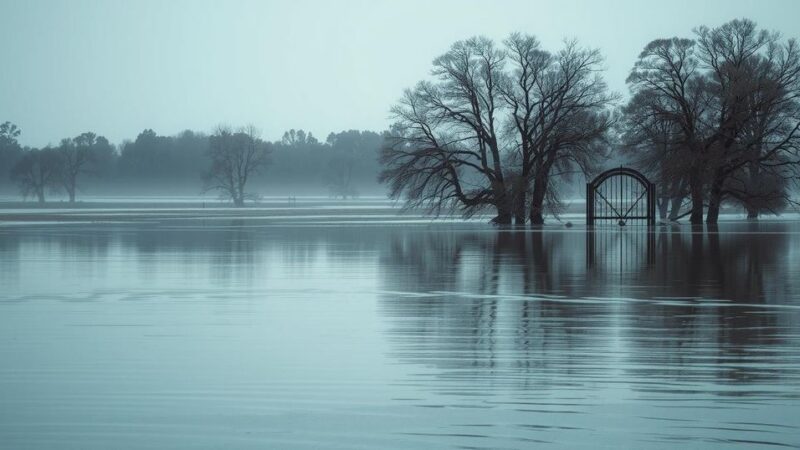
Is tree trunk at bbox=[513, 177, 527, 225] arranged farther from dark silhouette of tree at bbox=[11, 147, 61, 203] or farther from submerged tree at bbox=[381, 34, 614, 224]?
dark silhouette of tree at bbox=[11, 147, 61, 203]

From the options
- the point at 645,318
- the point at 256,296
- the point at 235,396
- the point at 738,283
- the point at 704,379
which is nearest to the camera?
the point at 235,396

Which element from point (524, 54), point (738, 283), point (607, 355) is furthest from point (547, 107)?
point (607, 355)

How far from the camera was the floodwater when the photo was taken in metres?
6.87

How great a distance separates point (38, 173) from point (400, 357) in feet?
406

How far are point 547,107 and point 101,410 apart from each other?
4606cm

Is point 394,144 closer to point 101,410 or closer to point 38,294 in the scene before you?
point 38,294

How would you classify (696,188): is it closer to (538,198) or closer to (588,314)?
(538,198)

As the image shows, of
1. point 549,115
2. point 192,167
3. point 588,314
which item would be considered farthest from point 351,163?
point 588,314

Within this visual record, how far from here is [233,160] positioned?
367ft

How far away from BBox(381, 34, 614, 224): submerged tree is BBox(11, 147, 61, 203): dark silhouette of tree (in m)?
78.5

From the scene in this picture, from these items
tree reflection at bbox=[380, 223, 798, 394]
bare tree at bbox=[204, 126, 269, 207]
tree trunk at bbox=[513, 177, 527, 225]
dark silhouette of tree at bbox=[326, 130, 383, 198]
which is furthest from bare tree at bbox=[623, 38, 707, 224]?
dark silhouette of tree at bbox=[326, 130, 383, 198]

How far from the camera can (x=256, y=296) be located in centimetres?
1596

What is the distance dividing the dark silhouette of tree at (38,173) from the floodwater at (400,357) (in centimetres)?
10578

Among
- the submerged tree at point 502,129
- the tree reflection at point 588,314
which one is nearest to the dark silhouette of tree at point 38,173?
the submerged tree at point 502,129
